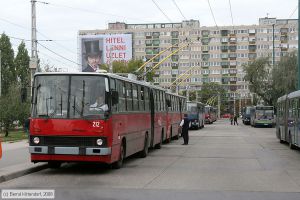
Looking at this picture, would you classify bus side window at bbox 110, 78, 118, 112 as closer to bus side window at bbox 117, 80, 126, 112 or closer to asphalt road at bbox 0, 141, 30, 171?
bus side window at bbox 117, 80, 126, 112

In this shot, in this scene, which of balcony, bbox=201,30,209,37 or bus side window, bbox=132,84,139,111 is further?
balcony, bbox=201,30,209,37

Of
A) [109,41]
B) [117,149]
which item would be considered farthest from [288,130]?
[109,41]

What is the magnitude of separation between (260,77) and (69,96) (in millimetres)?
68042

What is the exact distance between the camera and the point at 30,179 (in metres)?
13.1

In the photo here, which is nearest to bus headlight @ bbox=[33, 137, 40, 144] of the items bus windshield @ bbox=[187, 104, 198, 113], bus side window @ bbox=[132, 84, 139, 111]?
bus side window @ bbox=[132, 84, 139, 111]

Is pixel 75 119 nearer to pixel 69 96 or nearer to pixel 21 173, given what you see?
pixel 69 96

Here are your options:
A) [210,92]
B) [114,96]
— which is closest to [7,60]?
[114,96]

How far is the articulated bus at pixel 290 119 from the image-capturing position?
22.2 meters

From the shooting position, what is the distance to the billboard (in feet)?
211

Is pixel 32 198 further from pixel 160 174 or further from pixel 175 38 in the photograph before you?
pixel 175 38

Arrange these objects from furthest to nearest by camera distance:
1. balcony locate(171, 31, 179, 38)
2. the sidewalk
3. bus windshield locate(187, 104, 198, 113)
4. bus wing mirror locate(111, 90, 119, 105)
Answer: balcony locate(171, 31, 179, 38) < bus windshield locate(187, 104, 198, 113) < bus wing mirror locate(111, 90, 119, 105) < the sidewalk

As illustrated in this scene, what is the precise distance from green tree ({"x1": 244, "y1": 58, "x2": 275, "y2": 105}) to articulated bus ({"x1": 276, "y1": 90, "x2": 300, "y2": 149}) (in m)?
50.4

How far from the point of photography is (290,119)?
79.9 ft

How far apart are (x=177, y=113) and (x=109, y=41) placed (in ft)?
107
